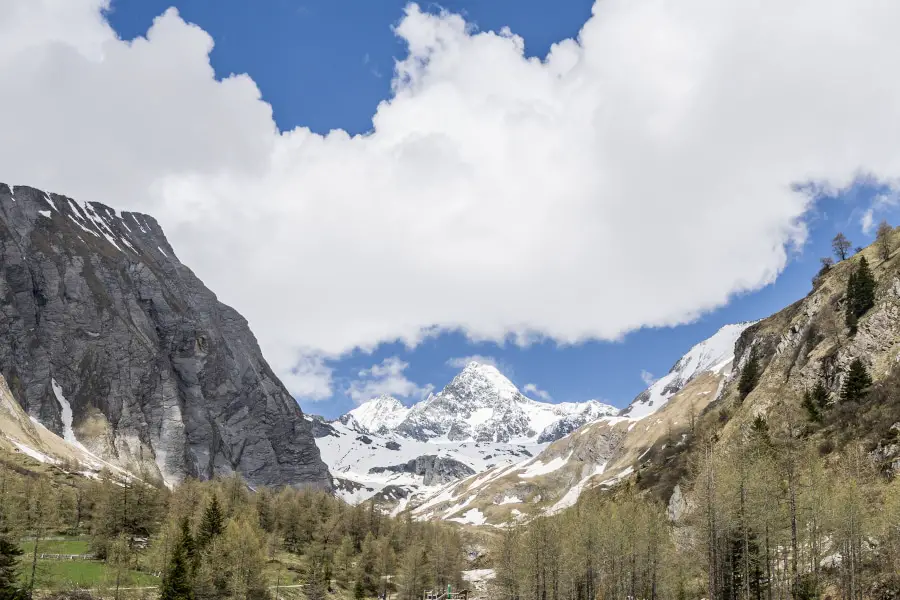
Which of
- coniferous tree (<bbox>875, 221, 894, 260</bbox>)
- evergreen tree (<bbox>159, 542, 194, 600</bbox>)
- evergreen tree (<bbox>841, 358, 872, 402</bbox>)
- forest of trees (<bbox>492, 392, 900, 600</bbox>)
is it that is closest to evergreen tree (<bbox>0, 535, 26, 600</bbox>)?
evergreen tree (<bbox>159, 542, 194, 600</bbox>)

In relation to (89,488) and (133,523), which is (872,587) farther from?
(89,488)

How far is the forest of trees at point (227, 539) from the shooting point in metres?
76.8

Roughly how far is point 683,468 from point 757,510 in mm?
81901

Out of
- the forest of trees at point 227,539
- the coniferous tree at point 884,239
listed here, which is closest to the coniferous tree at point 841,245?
the coniferous tree at point 884,239

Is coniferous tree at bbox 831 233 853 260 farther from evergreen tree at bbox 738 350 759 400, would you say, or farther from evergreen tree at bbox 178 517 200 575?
evergreen tree at bbox 178 517 200 575

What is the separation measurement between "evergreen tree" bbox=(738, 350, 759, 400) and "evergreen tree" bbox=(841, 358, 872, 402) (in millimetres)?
40366

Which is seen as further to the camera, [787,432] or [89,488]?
[89,488]

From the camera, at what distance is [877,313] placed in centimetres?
9562

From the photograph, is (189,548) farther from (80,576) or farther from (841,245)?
(841,245)

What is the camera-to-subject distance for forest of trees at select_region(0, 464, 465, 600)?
7675 centimetres

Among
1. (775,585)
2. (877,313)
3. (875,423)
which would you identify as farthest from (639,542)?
(877,313)

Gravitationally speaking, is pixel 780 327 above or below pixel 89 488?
above

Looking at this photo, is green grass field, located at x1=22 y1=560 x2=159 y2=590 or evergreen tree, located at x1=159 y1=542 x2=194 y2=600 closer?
evergreen tree, located at x1=159 y1=542 x2=194 y2=600

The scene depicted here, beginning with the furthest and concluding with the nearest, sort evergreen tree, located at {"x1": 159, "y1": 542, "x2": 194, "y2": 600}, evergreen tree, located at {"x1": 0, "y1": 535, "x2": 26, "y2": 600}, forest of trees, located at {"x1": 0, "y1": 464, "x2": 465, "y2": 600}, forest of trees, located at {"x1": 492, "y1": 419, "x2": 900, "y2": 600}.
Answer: forest of trees, located at {"x1": 0, "y1": 464, "x2": 465, "y2": 600}, evergreen tree, located at {"x1": 159, "y1": 542, "x2": 194, "y2": 600}, evergreen tree, located at {"x1": 0, "y1": 535, "x2": 26, "y2": 600}, forest of trees, located at {"x1": 492, "y1": 419, "x2": 900, "y2": 600}
